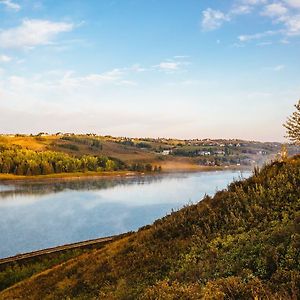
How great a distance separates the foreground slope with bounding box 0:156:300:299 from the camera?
333 inches

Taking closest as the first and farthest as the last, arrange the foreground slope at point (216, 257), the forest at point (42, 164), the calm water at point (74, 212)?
the foreground slope at point (216, 257) → the calm water at point (74, 212) → the forest at point (42, 164)

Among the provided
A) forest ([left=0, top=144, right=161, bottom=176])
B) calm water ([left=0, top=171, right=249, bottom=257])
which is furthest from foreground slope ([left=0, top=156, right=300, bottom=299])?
forest ([left=0, top=144, right=161, bottom=176])

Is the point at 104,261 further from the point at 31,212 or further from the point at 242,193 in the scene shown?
the point at 31,212

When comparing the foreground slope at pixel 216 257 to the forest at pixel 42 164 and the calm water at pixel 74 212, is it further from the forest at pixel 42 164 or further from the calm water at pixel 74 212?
the forest at pixel 42 164

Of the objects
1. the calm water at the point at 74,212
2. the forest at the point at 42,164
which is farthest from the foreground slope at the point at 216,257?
the forest at the point at 42,164

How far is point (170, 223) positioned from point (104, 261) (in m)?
3.43

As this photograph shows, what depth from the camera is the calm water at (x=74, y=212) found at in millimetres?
61625

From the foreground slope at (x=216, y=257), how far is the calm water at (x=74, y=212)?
29352 mm

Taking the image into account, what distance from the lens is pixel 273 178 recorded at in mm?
17109

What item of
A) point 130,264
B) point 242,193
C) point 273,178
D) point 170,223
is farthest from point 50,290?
point 273,178

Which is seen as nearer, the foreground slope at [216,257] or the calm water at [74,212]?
the foreground slope at [216,257]

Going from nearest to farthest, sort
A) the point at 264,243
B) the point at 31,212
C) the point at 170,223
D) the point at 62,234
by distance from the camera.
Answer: the point at 264,243 < the point at 170,223 < the point at 62,234 < the point at 31,212

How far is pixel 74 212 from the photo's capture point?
3278 inches

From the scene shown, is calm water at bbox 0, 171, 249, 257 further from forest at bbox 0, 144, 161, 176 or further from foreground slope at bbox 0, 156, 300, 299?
forest at bbox 0, 144, 161, 176
